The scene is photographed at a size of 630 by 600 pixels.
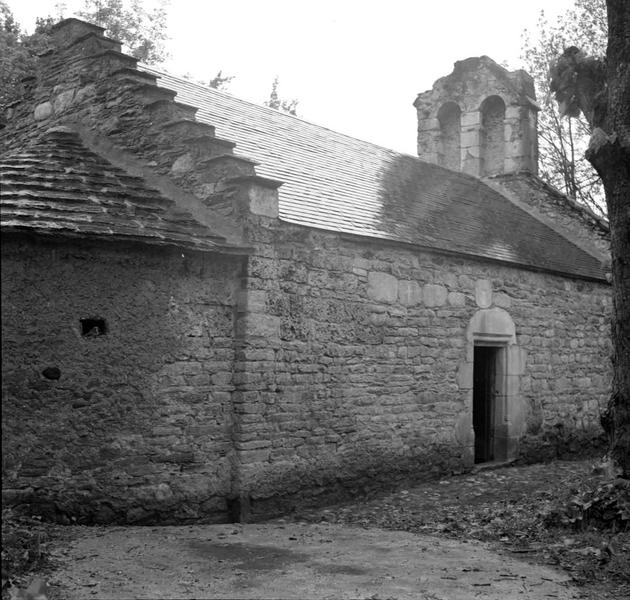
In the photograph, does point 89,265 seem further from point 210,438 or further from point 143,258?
point 210,438

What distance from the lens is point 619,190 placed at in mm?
7504

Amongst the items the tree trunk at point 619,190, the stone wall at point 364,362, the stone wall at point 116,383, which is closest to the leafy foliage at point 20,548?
the stone wall at point 116,383

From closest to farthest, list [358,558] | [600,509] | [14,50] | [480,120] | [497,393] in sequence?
[358,558], [600,509], [497,393], [480,120], [14,50]

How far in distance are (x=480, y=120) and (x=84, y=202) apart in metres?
10.8

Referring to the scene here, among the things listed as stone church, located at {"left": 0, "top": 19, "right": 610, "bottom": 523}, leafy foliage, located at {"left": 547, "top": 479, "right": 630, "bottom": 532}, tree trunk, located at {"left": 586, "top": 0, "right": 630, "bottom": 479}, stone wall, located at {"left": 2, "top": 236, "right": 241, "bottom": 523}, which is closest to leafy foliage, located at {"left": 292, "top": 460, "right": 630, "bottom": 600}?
leafy foliage, located at {"left": 547, "top": 479, "right": 630, "bottom": 532}

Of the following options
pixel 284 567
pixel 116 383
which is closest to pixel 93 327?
pixel 116 383

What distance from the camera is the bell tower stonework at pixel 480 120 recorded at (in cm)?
1572

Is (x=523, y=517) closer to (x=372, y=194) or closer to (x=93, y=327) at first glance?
(x=93, y=327)

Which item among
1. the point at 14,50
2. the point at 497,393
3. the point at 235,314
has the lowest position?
the point at 497,393

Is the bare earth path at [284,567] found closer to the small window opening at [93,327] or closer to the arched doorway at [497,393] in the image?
the small window opening at [93,327]

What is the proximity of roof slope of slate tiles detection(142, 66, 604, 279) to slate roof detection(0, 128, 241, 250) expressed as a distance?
4.61 feet

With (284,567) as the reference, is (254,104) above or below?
above

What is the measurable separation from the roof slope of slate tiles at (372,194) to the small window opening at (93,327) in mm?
Answer: 2367

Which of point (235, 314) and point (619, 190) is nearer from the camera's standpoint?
point (619, 190)
